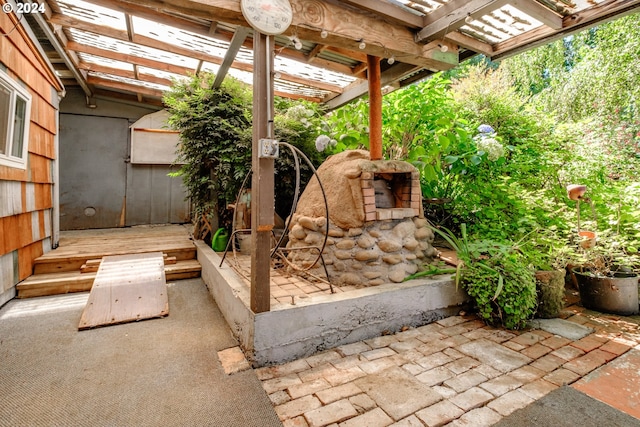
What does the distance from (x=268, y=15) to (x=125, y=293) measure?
2.62m

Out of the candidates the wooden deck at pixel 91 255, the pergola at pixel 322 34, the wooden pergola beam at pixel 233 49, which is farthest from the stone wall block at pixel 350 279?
the wooden pergola beam at pixel 233 49

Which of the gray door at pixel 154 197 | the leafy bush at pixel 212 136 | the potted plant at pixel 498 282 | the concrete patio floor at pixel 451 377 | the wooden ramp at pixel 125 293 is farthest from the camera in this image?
the gray door at pixel 154 197

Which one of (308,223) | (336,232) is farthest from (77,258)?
(336,232)

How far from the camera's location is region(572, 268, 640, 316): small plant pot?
2.72 metres

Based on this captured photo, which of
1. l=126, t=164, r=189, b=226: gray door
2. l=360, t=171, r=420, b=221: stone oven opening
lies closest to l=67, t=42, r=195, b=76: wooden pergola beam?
l=126, t=164, r=189, b=226: gray door

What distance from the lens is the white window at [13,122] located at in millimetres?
2438

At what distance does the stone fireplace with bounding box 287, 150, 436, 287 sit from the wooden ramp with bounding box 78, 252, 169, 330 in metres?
1.30

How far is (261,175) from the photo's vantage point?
6.23 feet

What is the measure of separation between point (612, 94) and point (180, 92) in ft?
23.6

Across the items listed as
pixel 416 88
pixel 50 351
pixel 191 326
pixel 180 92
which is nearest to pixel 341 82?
pixel 416 88

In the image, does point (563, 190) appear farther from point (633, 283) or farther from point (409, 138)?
point (409, 138)

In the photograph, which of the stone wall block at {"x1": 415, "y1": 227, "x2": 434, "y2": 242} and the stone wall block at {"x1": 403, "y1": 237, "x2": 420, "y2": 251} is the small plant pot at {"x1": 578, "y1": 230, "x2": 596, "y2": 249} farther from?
the stone wall block at {"x1": 403, "y1": 237, "x2": 420, "y2": 251}

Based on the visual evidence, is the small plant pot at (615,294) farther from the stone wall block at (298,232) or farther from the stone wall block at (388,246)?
the stone wall block at (298,232)

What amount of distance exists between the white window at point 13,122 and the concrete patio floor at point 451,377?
2777 mm
